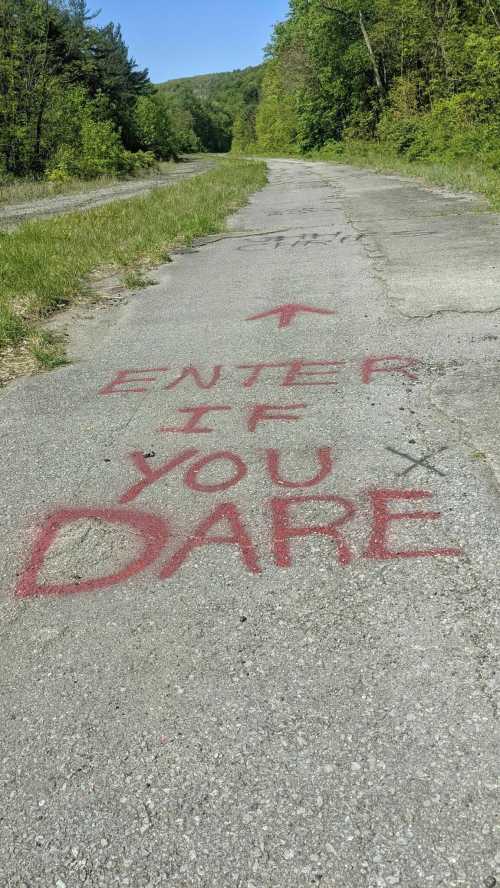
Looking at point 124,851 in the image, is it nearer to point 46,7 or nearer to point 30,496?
point 30,496

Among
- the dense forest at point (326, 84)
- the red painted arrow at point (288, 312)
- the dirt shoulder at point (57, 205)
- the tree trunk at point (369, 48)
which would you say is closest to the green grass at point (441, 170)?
the dense forest at point (326, 84)

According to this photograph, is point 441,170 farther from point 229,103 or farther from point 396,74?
point 229,103

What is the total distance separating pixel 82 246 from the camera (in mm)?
9531

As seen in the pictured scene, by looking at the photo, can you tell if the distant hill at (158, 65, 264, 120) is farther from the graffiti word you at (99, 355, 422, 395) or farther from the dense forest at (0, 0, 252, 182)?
the graffiti word you at (99, 355, 422, 395)

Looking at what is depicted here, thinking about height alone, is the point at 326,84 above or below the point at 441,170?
above

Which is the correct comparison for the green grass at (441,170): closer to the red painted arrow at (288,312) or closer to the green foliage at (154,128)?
the red painted arrow at (288,312)

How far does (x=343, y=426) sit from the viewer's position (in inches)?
140

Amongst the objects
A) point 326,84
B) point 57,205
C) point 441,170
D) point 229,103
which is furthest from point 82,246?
point 229,103

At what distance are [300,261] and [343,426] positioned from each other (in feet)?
16.4

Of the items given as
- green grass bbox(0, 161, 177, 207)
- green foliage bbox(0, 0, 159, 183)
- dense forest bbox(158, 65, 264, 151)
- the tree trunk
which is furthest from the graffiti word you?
dense forest bbox(158, 65, 264, 151)

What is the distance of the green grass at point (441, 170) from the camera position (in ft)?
44.1

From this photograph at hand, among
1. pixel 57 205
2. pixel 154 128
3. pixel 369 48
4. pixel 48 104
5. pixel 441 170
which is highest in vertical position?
pixel 369 48

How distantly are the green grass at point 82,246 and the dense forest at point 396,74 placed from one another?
309 inches

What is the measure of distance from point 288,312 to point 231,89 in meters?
171
